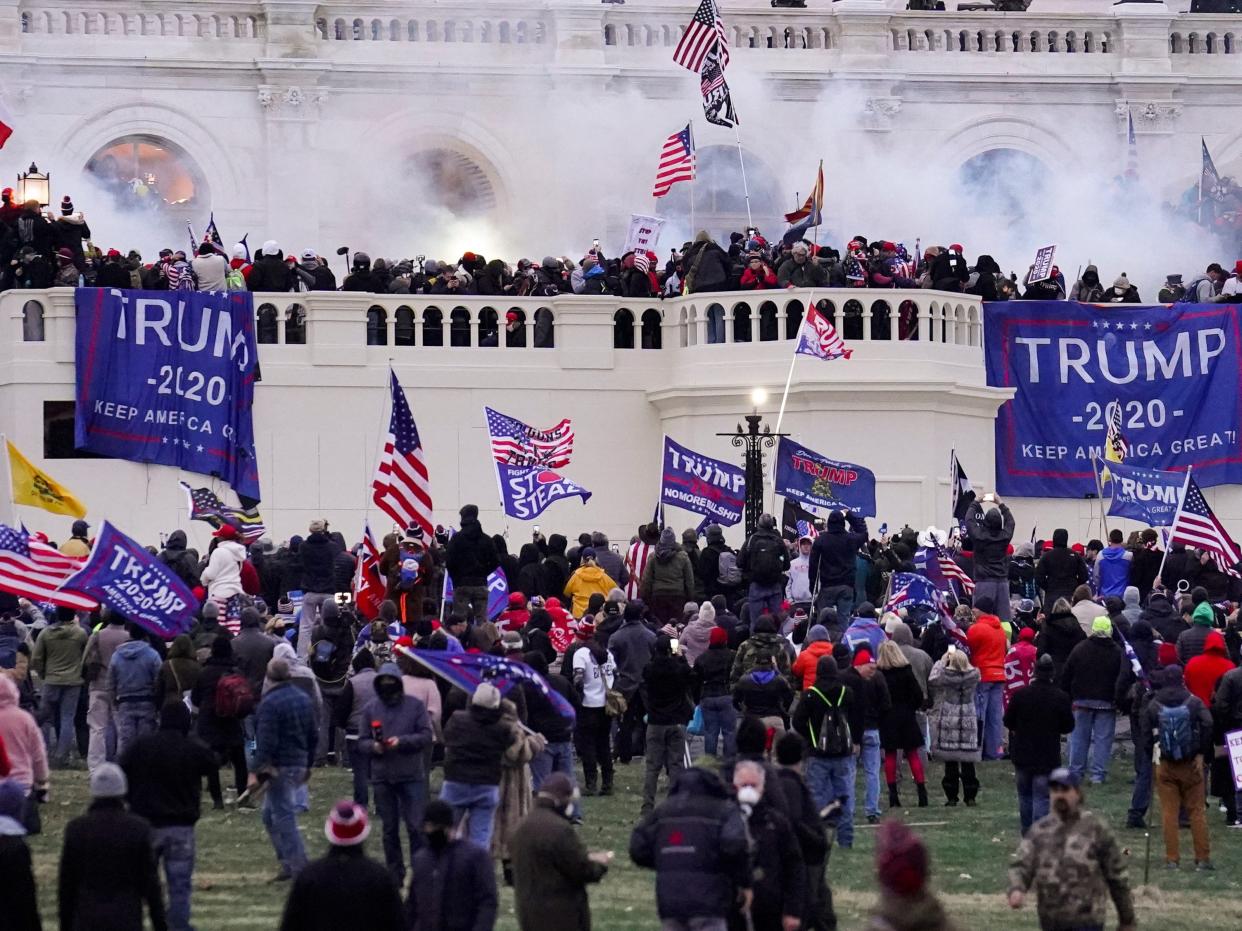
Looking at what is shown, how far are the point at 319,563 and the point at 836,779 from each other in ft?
25.4

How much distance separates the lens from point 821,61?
44688mm

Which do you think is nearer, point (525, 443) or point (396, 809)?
point (396, 809)

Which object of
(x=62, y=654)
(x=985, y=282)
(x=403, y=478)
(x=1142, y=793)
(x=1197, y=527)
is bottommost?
(x=1142, y=793)

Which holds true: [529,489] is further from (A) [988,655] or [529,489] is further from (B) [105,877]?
(B) [105,877]

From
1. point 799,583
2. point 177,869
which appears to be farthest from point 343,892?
point 799,583

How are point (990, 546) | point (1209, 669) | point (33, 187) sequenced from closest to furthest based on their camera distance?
1. point (1209, 669)
2. point (990, 546)
3. point (33, 187)

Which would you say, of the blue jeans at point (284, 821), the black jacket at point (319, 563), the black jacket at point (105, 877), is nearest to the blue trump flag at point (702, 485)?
the black jacket at point (319, 563)

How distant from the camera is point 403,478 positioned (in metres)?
27.8

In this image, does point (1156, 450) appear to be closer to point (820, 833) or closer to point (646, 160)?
point (646, 160)

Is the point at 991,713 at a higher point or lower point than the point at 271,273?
lower

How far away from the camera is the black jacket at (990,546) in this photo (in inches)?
1128

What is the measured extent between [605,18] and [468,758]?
26957 millimetres

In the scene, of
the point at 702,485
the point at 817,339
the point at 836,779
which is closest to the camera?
the point at 836,779

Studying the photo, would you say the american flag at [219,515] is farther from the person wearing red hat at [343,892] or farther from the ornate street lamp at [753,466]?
the person wearing red hat at [343,892]
